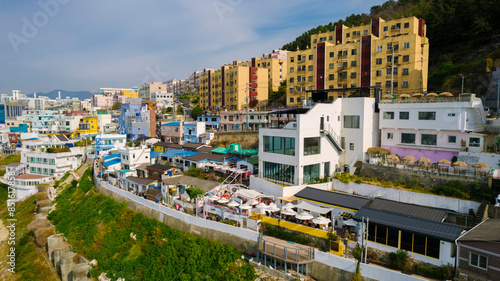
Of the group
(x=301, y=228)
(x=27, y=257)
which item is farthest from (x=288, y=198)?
(x=27, y=257)

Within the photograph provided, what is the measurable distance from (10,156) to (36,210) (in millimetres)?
30832

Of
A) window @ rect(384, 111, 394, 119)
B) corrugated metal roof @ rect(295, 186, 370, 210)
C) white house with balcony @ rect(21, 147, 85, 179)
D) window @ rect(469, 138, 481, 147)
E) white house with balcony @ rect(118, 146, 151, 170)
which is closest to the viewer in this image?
corrugated metal roof @ rect(295, 186, 370, 210)

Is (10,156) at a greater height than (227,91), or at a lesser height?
lesser

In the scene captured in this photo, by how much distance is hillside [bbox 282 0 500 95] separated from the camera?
34281 millimetres

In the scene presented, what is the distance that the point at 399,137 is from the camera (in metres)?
25.4

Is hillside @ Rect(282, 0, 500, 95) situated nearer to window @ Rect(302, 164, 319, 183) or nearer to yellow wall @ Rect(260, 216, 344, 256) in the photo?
window @ Rect(302, 164, 319, 183)

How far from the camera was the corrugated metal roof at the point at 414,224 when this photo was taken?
14508 mm

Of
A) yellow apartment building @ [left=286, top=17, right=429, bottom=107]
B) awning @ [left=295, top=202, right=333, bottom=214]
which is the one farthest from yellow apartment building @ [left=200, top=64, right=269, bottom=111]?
awning @ [left=295, top=202, right=333, bottom=214]

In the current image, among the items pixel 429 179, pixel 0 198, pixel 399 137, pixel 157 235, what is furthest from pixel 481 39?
pixel 0 198

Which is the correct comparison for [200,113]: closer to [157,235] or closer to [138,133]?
[138,133]

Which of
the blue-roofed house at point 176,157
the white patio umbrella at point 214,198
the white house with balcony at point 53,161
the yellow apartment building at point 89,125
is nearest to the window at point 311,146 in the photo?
the white patio umbrella at point 214,198

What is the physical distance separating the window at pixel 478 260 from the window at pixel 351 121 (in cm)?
1453

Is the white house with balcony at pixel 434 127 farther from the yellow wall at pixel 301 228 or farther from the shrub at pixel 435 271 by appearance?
the yellow wall at pixel 301 228

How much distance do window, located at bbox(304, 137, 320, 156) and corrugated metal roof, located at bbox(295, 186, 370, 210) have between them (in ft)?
9.73
